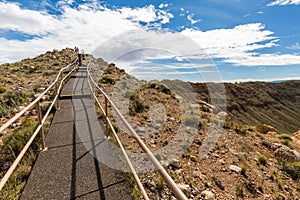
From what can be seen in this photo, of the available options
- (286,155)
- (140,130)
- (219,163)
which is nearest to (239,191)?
(219,163)

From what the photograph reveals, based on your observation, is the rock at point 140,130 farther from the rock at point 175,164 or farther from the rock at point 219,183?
the rock at point 219,183

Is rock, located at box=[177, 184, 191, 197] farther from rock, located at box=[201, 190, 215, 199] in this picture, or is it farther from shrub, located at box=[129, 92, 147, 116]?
shrub, located at box=[129, 92, 147, 116]

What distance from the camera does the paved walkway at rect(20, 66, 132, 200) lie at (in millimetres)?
3184

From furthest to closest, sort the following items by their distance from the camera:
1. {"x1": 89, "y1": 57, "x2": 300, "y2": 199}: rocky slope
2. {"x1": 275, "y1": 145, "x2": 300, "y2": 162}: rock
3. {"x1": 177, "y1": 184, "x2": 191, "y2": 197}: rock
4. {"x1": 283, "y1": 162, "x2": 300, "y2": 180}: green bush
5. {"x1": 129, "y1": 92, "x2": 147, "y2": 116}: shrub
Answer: {"x1": 129, "y1": 92, "x2": 147, "y2": 116}: shrub, {"x1": 275, "y1": 145, "x2": 300, "y2": 162}: rock, {"x1": 283, "y1": 162, "x2": 300, "y2": 180}: green bush, {"x1": 89, "y1": 57, "x2": 300, "y2": 199}: rocky slope, {"x1": 177, "y1": 184, "x2": 191, "y2": 197}: rock

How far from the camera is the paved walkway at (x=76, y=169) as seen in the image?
3.18 meters

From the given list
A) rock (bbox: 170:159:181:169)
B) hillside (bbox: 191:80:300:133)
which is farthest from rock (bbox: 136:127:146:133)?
hillside (bbox: 191:80:300:133)

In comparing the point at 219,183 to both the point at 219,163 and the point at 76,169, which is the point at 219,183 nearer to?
the point at 219,163

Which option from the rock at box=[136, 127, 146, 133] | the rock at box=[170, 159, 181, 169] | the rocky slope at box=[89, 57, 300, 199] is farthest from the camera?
the rock at box=[136, 127, 146, 133]

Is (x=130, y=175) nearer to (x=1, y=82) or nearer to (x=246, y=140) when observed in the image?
(x=246, y=140)

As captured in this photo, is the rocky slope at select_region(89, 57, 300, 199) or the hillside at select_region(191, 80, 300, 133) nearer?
the rocky slope at select_region(89, 57, 300, 199)

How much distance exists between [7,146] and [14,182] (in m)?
1.72

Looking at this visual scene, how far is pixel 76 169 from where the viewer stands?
381 cm

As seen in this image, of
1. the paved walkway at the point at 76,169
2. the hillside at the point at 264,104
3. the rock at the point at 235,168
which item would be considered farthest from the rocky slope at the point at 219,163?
the hillside at the point at 264,104

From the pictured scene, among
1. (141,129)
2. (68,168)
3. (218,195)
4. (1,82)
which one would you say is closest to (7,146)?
(68,168)
